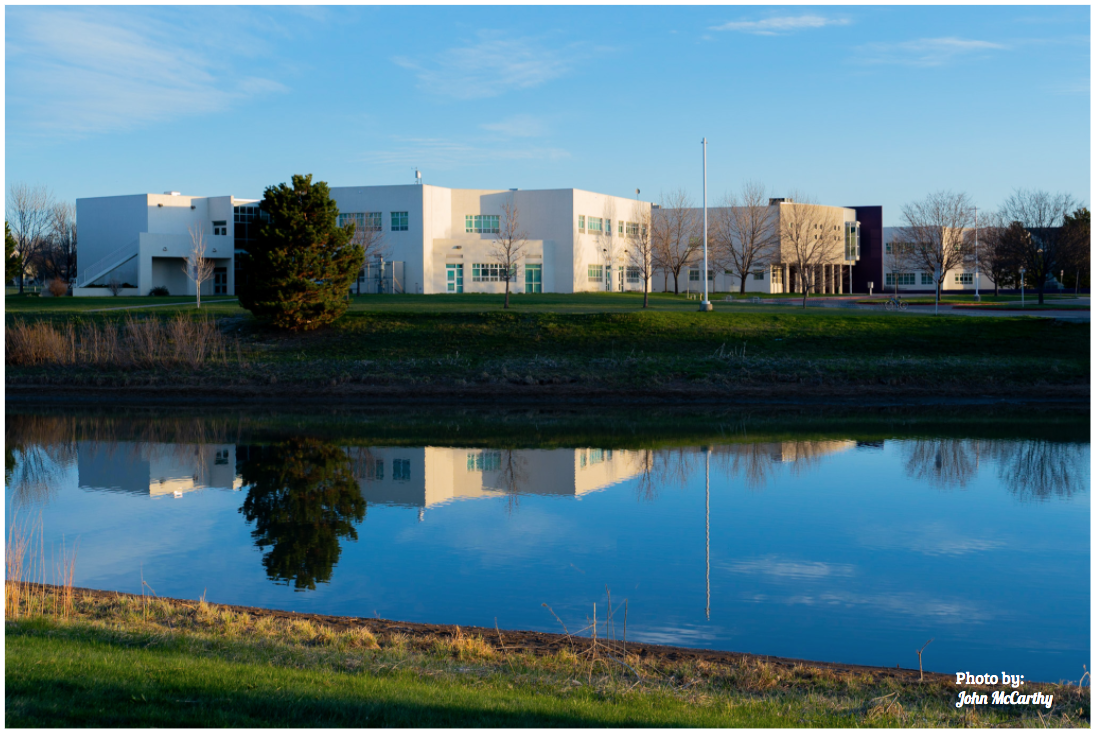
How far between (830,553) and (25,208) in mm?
92783

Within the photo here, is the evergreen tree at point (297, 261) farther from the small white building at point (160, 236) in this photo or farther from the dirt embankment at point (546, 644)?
the small white building at point (160, 236)

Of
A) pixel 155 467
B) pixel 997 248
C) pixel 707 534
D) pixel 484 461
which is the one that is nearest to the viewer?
pixel 707 534

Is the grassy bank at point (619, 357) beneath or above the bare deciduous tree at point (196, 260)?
beneath

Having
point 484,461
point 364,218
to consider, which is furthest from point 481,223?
point 484,461

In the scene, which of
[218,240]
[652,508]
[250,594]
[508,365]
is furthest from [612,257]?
[250,594]

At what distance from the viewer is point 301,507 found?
15.4 m

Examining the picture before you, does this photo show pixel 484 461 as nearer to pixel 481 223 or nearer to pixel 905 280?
pixel 481 223

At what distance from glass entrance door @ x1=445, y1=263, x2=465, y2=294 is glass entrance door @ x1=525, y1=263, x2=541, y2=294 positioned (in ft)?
15.6

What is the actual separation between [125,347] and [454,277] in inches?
1440

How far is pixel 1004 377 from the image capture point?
32438 mm

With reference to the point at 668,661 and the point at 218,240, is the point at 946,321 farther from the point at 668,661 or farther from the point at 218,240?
the point at 218,240

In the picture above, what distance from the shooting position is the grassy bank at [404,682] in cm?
651

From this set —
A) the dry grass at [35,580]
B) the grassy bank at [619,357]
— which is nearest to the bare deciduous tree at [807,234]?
the grassy bank at [619,357]

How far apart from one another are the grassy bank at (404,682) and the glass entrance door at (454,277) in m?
62.2
